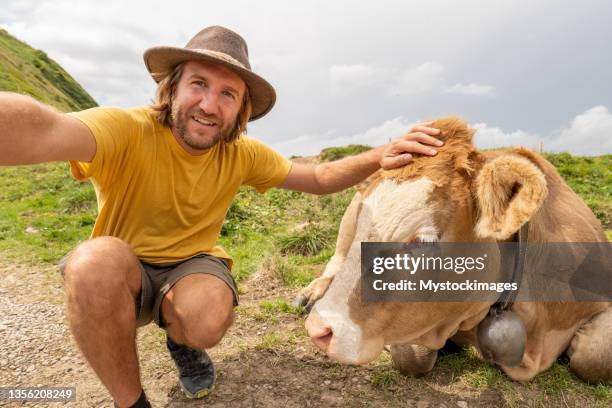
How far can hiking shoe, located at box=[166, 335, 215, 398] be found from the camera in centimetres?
297

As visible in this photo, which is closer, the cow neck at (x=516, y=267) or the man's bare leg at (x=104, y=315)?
the man's bare leg at (x=104, y=315)

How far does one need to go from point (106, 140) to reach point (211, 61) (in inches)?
35.4

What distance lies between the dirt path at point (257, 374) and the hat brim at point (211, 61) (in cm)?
195

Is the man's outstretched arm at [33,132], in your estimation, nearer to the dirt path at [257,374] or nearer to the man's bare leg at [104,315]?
A: the man's bare leg at [104,315]

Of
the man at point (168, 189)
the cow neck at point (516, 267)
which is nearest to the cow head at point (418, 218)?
the man at point (168, 189)

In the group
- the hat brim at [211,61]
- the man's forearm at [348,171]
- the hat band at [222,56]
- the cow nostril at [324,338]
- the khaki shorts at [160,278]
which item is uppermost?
the hat band at [222,56]

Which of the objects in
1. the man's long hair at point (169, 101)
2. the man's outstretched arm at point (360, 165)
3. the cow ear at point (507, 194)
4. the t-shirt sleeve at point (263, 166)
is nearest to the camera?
the cow ear at point (507, 194)

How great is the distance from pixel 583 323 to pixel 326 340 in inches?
85.6

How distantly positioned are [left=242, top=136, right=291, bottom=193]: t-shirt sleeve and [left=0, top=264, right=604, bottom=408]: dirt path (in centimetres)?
129

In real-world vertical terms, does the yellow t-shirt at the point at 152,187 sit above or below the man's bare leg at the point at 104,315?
above

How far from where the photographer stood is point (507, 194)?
212 centimetres

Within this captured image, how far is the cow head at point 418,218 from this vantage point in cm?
207

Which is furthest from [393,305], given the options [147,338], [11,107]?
[147,338]

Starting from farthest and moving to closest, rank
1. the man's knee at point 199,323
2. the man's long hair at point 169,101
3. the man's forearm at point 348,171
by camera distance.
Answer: the man's forearm at point 348,171 < the man's long hair at point 169,101 < the man's knee at point 199,323
